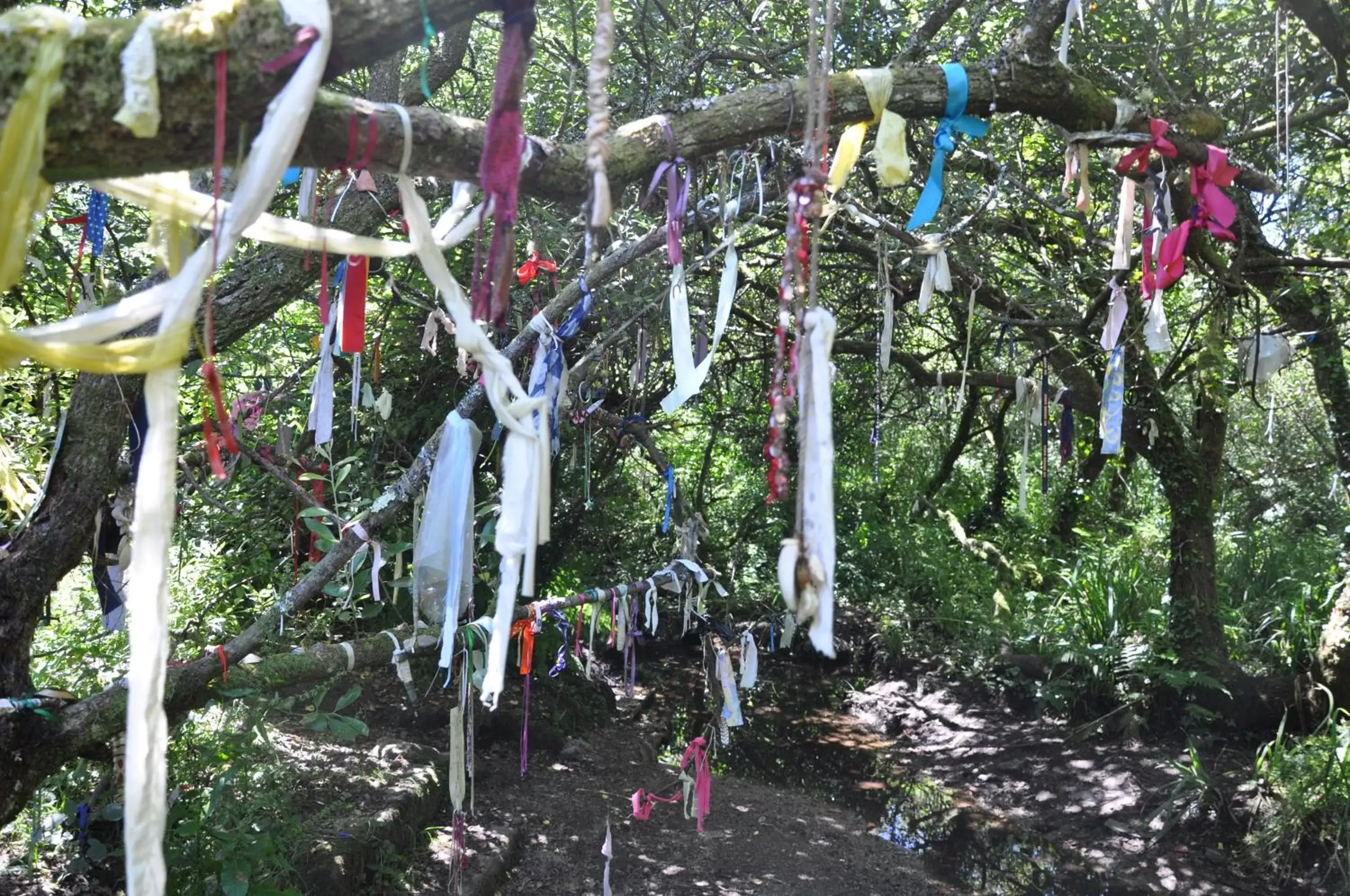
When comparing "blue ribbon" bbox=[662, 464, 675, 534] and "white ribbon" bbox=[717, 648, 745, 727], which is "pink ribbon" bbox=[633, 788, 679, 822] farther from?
"blue ribbon" bbox=[662, 464, 675, 534]

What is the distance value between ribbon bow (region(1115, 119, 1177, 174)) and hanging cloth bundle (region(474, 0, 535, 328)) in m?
2.28

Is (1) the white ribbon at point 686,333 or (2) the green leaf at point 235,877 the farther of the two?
(2) the green leaf at point 235,877

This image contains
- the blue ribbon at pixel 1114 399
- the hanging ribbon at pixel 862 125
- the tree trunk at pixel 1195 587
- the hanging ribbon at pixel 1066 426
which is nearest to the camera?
the hanging ribbon at pixel 862 125

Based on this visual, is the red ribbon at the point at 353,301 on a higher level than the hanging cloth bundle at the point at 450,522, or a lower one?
higher

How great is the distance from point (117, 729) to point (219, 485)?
253 centimetres

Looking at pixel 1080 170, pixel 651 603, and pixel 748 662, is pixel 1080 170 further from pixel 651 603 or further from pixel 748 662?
pixel 651 603

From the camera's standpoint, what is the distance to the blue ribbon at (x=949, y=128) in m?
2.75

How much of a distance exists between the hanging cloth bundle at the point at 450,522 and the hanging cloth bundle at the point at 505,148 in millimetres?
1205

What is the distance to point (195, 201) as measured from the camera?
1.63 metres

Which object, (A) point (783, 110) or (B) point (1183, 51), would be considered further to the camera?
(B) point (1183, 51)

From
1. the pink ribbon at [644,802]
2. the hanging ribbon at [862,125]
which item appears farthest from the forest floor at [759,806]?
the hanging ribbon at [862,125]

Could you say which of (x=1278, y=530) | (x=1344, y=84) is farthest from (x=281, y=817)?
(x=1278, y=530)

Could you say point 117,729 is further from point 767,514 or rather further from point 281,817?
point 767,514

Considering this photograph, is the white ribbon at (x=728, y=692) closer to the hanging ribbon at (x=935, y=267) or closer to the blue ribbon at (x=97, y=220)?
the hanging ribbon at (x=935, y=267)
